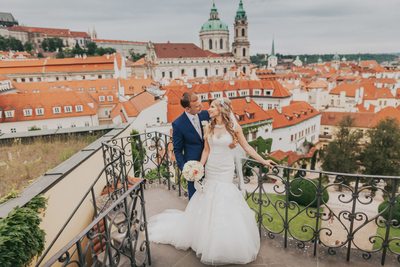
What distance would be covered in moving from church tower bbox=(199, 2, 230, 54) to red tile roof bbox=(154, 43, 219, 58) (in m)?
20.1

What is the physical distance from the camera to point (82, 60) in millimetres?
61781

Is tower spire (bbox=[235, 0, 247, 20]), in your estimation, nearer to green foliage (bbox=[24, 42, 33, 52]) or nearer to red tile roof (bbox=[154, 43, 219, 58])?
red tile roof (bbox=[154, 43, 219, 58])

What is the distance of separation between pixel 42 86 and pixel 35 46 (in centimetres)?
8104

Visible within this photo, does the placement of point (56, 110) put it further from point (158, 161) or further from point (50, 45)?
point (50, 45)

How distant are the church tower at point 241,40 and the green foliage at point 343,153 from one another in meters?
80.6

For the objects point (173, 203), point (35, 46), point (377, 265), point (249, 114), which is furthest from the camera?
point (35, 46)

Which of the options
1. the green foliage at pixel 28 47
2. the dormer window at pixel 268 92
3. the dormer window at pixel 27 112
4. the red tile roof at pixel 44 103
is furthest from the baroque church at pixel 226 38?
the dormer window at pixel 27 112

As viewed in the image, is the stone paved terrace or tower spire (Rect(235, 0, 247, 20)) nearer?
the stone paved terrace

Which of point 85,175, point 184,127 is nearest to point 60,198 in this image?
point 85,175

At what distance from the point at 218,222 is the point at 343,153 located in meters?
30.3

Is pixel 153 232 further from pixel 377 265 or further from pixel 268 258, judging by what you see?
pixel 377 265

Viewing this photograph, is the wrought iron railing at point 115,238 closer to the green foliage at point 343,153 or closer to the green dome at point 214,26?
the green foliage at point 343,153

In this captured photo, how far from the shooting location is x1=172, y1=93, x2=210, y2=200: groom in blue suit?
12.9 feet

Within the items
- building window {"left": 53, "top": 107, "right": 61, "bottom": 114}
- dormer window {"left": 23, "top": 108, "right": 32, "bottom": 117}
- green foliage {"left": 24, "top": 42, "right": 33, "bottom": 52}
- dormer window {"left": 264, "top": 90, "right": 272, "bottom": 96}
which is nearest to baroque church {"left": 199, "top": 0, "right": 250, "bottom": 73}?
dormer window {"left": 264, "top": 90, "right": 272, "bottom": 96}
